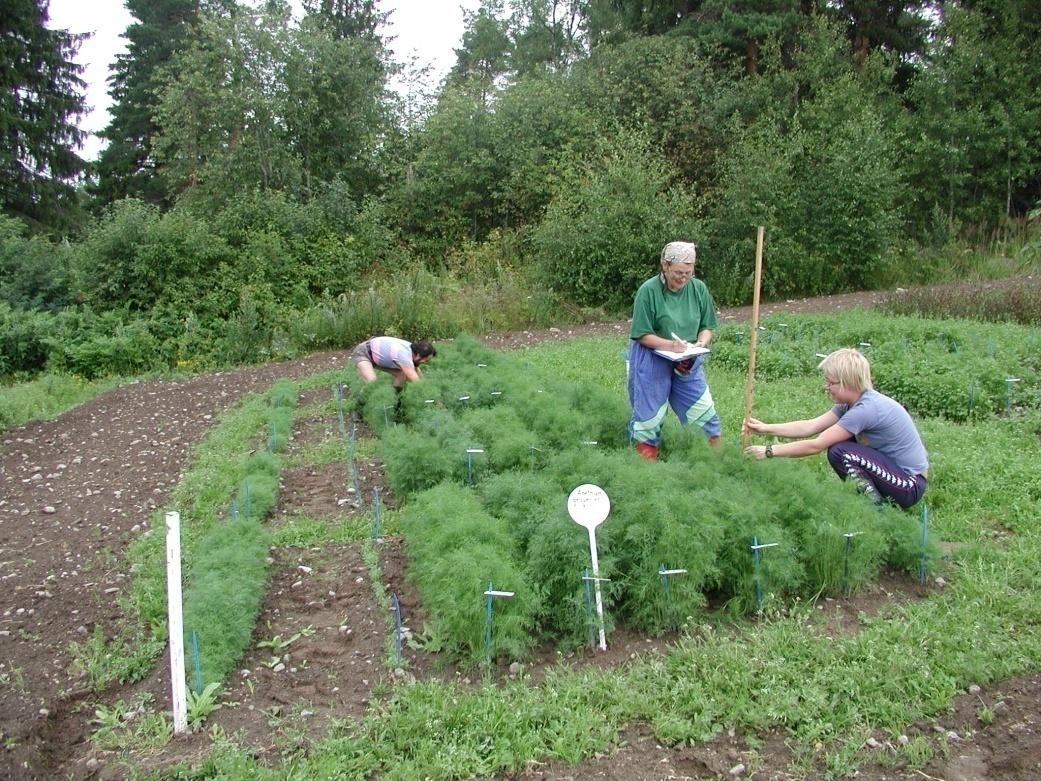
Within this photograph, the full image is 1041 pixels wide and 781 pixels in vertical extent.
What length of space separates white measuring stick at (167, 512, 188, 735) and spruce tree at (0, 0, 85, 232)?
22.6 metres

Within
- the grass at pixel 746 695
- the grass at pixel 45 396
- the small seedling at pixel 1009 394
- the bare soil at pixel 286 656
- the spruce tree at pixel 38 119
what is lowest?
the grass at pixel 45 396

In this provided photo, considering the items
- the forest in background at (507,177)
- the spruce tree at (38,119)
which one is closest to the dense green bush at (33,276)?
the forest in background at (507,177)

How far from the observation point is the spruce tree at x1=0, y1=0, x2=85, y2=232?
72.8ft

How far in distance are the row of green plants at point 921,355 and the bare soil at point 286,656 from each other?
3766 mm

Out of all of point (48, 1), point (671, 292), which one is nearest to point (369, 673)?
point (671, 292)

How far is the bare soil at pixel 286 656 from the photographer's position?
3.19m

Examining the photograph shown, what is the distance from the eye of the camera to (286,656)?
407 cm

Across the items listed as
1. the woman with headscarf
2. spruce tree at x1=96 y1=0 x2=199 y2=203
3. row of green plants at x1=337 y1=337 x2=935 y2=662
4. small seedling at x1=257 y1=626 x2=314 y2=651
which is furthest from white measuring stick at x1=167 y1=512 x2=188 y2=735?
spruce tree at x1=96 y1=0 x2=199 y2=203

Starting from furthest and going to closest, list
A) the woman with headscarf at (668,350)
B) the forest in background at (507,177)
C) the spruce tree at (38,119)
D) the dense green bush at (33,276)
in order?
the spruce tree at (38,119) < the dense green bush at (33,276) < the forest in background at (507,177) < the woman with headscarf at (668,350)

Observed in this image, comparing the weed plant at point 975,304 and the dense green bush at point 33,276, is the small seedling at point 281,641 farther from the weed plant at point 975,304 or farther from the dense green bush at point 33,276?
the dense green bush at point 33,276

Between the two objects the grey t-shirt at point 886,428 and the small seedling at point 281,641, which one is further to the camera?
the grey t-shirt at point 886,428

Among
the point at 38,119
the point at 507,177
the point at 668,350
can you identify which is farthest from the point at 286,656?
the point at 38,119

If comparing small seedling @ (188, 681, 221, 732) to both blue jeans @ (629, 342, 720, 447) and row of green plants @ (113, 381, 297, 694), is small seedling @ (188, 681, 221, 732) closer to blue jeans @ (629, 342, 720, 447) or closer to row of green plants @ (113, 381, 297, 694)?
row of green plants @ (113, 381, 297, 694)

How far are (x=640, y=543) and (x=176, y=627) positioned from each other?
2.06m
